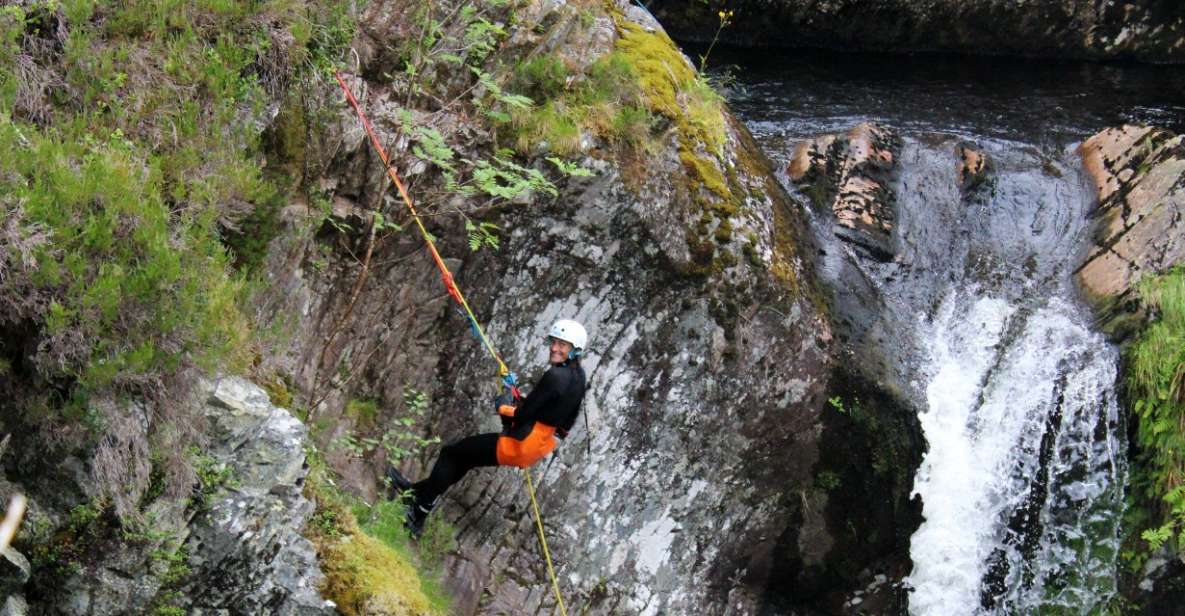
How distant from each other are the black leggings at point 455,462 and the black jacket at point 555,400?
376 mm

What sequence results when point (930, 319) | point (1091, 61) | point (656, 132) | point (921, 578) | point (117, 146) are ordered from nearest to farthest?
point (117, 146)
point (656, 132)
point (921, 578)
point (930, 319)
point (1091, 61)

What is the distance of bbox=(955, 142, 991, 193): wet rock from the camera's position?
35.9ft

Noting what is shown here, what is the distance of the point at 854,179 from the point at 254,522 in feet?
24.7

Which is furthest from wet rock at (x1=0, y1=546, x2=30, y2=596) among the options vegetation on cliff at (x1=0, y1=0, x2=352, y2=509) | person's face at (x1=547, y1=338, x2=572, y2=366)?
person's face at (x1=547, y1=338, x2=572, y2=366)

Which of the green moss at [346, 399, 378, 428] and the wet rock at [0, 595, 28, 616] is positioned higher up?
the green moss at [346, 399, 378, 428]

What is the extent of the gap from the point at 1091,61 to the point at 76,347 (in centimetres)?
1567

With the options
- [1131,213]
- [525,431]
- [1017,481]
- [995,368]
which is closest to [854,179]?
[995,368]

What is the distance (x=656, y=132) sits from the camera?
800 centimetres

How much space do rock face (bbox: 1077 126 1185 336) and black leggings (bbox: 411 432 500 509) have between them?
6465mm

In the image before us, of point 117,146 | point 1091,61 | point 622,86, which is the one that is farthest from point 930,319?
point 1091,61

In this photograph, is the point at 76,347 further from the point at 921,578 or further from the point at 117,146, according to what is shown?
the point at 921,578

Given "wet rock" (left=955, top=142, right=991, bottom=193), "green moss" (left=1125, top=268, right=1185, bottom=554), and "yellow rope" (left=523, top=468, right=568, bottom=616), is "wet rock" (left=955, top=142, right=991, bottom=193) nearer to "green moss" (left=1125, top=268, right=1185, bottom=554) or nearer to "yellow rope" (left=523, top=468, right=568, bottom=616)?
"green moss" (left=1125, top=268, right=1185, bottom=554)

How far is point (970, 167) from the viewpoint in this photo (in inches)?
436

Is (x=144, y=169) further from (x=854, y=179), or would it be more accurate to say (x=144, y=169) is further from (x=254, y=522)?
(x=854, y=179)
